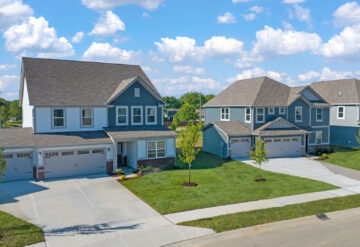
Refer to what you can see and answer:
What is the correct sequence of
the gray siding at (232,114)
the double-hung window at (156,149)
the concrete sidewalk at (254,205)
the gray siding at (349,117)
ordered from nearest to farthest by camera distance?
1. the concrete sidewalk at (254,205)
2. the double-hung window at (156,149)
3. the gray siding at (232,114)
4. the gray siding at (349,117)

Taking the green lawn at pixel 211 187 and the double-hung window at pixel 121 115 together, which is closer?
the green lawn at pixel 211 187

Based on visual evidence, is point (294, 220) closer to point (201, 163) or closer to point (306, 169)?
point (306, 169)

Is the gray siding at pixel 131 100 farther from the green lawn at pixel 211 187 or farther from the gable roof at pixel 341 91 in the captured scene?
the gable roof at pixel 341 91

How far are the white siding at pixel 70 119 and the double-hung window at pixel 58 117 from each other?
26cm

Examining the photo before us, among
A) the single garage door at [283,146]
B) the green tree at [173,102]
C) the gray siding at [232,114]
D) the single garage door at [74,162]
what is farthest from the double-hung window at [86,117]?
the green tree at [173,102]

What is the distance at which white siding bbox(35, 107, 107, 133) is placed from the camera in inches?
946

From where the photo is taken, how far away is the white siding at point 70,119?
946 inches

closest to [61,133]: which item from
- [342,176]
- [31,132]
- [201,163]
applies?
[31,132]

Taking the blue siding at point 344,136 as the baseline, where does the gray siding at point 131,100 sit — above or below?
above

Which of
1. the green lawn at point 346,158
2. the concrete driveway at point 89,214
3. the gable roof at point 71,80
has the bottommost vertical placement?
the concrete driveway at point 89,214

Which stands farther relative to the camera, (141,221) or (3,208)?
(3,208)

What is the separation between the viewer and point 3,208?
617 inches

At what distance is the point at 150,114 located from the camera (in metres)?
28.8

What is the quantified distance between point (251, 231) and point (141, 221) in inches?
206
